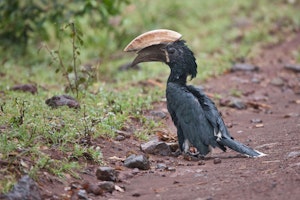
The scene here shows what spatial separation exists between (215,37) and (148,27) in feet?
4.63

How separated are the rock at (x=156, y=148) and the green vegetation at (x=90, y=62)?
382 mm

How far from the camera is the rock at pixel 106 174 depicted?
5.00 metres

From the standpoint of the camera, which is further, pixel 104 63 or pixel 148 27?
pixel 148 27

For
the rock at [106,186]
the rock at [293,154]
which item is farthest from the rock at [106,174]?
the rock at [293,154]

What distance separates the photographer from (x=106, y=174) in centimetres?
500

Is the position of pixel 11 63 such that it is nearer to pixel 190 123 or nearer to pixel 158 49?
pixel 158 49

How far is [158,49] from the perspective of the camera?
658cm

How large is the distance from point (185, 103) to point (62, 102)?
1496 millimetres

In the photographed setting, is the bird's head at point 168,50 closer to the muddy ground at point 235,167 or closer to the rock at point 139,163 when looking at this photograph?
the muddy ground at point 235,167

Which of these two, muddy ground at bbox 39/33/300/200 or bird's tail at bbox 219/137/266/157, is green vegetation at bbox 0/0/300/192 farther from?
bird's tail at bbox 219/137/266/157

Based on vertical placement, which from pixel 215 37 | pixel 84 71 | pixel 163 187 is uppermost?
pixel 215 37

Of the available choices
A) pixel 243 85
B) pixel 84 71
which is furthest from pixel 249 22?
pixel 84 71

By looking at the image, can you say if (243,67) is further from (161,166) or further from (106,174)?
(106,174)

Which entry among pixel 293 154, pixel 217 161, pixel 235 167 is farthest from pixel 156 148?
pixel 293 154
